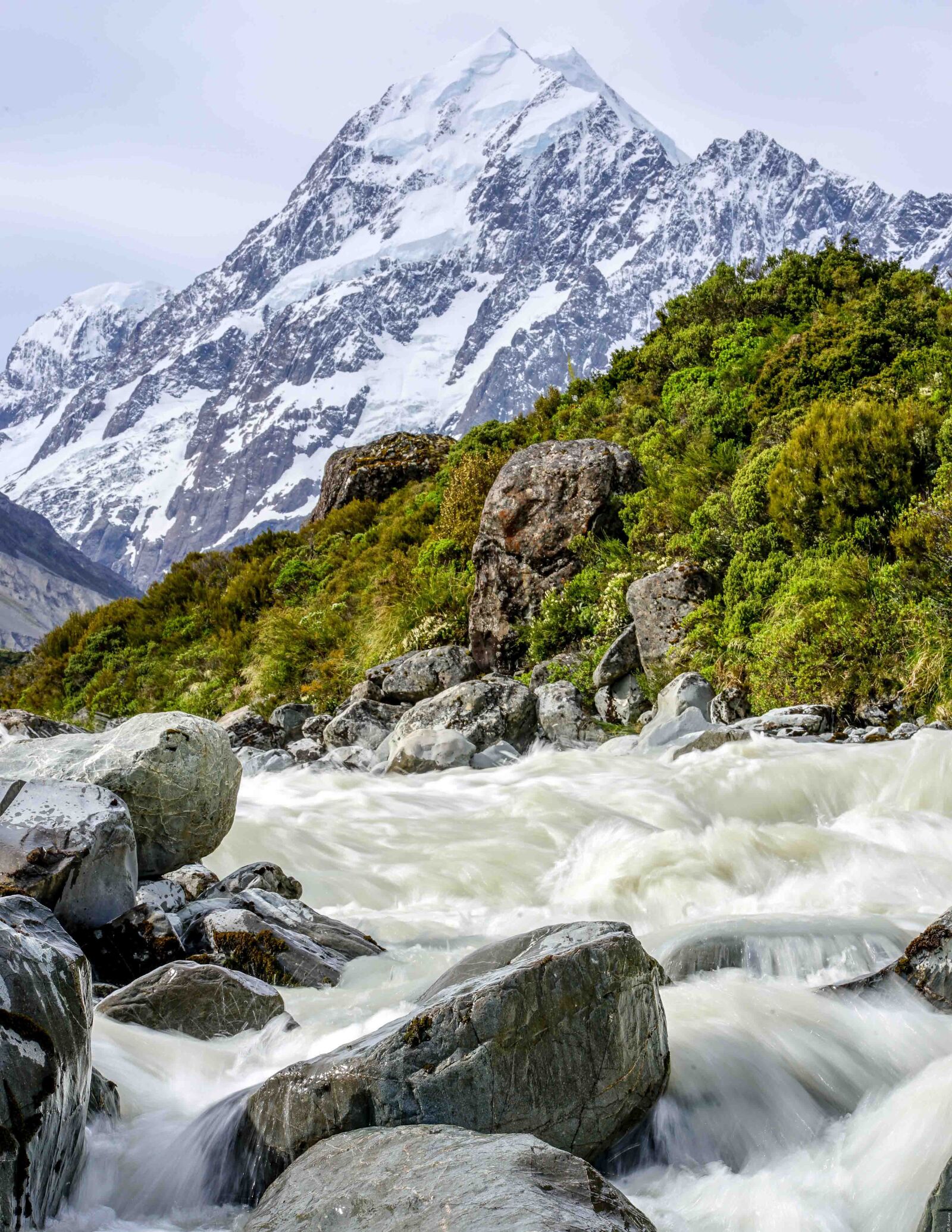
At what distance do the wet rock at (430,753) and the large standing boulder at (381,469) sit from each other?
15.0 m

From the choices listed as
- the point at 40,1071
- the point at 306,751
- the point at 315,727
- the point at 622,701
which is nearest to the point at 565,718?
the point at 622,701

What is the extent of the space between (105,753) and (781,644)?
25.7 ft

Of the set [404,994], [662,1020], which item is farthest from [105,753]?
[662,1020]

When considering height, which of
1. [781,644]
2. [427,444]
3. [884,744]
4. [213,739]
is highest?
[427,444]

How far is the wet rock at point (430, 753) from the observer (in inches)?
466

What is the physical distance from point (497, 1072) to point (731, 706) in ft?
28.7

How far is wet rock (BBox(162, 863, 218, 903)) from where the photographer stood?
653 centimetres

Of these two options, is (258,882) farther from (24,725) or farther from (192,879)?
(24,725)

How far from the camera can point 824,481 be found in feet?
39.2

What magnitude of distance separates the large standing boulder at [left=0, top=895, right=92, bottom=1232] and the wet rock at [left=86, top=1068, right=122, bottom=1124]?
297mm

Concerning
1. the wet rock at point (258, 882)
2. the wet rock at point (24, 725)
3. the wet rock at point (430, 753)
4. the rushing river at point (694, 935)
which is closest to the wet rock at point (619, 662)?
the wet rock at point (430, 753)

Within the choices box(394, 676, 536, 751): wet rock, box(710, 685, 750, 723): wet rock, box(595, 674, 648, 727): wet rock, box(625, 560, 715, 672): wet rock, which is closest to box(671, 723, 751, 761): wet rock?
box(710, 685, 750, 723): wet rock

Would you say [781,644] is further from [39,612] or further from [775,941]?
[39,612]

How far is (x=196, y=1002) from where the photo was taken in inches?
187
